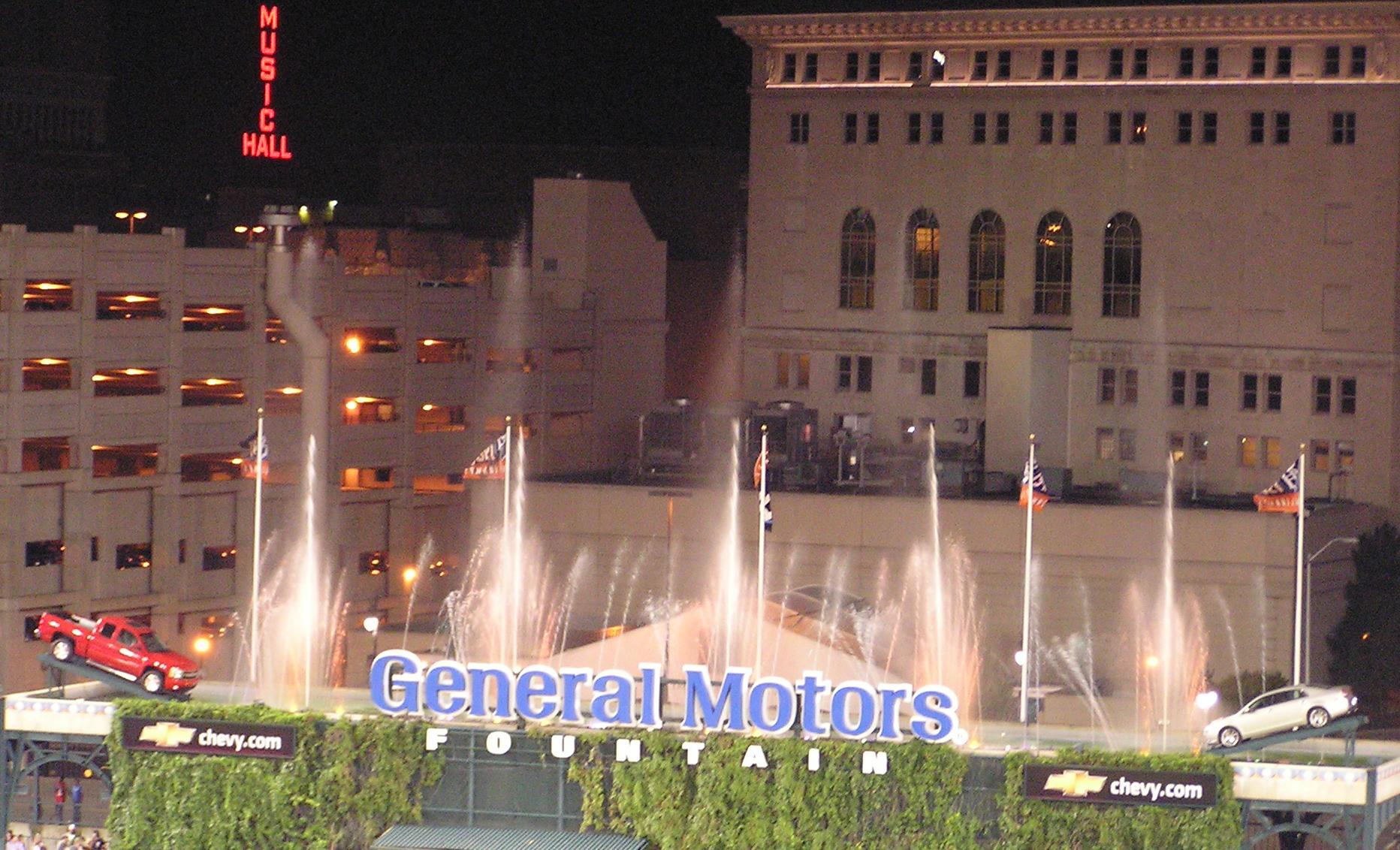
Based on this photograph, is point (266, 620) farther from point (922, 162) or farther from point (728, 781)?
point (728, 781)

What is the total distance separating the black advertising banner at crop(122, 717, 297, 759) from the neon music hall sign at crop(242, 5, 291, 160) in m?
58.1

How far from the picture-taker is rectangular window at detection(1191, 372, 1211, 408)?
102500mm

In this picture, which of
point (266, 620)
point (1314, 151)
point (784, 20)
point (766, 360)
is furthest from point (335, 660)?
point (1314, 151)

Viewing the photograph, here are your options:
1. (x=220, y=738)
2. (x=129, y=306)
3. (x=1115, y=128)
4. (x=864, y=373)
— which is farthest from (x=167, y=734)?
(x=1115, y=128)

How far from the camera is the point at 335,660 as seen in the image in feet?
304

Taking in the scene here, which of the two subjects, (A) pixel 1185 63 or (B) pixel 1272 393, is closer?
(B) pixel 1272 393

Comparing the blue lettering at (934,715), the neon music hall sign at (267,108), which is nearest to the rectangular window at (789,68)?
the neon music hall sign at (267,108)

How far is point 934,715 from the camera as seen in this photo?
177 ft

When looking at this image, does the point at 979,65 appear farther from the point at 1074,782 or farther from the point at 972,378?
the point at 1074,782

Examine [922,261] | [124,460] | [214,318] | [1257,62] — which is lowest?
[124,460]

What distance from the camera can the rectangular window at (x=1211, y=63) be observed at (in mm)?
101188

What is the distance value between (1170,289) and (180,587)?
38.6m

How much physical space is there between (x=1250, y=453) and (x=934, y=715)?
1972 inches

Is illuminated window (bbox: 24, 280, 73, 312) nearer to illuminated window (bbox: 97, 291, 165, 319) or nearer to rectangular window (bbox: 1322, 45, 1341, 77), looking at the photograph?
illuminated window (bbox: 97, 291, 165, 319)
